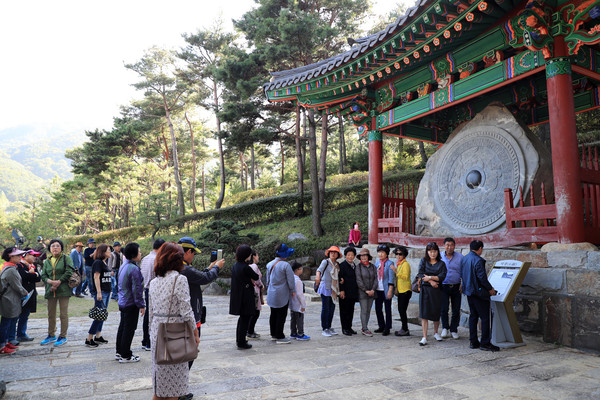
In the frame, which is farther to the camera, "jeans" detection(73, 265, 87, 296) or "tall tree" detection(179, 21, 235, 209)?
"tall tree" detection(179, 21, 235, 209)

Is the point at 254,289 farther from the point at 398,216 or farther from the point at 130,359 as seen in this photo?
the point at 398,216

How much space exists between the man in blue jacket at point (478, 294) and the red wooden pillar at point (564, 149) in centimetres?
147

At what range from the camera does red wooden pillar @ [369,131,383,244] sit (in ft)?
32.5

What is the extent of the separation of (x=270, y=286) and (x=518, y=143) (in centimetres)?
532

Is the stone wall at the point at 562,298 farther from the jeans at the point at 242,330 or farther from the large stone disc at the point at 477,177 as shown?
the jeans at the point at 242,330

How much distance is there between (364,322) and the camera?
6781mm

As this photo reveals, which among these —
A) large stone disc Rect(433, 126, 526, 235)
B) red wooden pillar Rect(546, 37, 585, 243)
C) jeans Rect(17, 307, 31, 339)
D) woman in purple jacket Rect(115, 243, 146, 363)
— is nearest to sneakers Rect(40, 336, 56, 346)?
jeans Rect(17, 307, 31, 339)

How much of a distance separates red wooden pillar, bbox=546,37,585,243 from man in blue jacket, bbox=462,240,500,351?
1.47 metres

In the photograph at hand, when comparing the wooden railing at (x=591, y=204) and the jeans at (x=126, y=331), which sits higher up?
the wooden railing at (x=591, y=204)

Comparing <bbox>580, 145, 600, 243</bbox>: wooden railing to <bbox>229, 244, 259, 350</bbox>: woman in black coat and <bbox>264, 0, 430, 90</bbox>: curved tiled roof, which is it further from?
<bbox>229, 244, 259, 350</bbox>: woman in black coat

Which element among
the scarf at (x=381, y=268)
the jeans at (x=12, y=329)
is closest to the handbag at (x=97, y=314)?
the jeans at (x=12, y=329)

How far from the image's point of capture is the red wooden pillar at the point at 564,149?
5.86m

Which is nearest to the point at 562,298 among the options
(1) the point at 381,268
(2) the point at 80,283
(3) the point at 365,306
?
(1) the point at 381,268

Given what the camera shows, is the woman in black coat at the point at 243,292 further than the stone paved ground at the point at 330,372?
Yes
